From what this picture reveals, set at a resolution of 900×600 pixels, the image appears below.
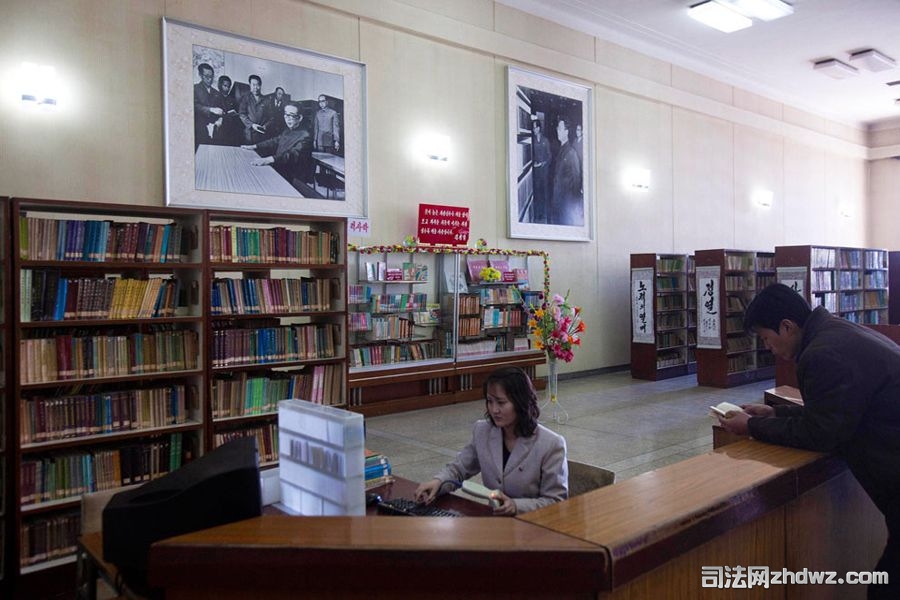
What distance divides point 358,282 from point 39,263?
14.1ft

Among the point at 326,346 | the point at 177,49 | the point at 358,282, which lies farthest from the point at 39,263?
the point at 358,282

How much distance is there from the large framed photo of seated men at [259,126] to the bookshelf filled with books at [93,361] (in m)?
2.70

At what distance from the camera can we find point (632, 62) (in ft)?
37.1

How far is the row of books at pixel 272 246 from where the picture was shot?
4.32m

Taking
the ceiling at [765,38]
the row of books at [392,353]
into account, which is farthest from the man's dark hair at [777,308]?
the ceiling at [765,38]

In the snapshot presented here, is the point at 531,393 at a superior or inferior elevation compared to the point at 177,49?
inferior

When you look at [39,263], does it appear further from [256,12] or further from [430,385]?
[430,385]

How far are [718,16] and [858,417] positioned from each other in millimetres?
9767

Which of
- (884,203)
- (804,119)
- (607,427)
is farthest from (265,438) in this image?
(884,203)

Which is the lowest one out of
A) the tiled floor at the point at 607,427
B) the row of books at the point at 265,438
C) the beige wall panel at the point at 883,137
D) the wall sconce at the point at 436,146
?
the tiled floor at the point at 607,427

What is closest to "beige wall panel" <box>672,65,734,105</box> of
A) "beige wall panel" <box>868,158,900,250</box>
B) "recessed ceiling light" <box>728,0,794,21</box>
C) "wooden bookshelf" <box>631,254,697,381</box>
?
"recessed ceiling light" <box>728,0,794,21</box>

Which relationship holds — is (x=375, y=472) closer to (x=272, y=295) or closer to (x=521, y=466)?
(x=521, y=466)

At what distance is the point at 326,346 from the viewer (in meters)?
4.76
